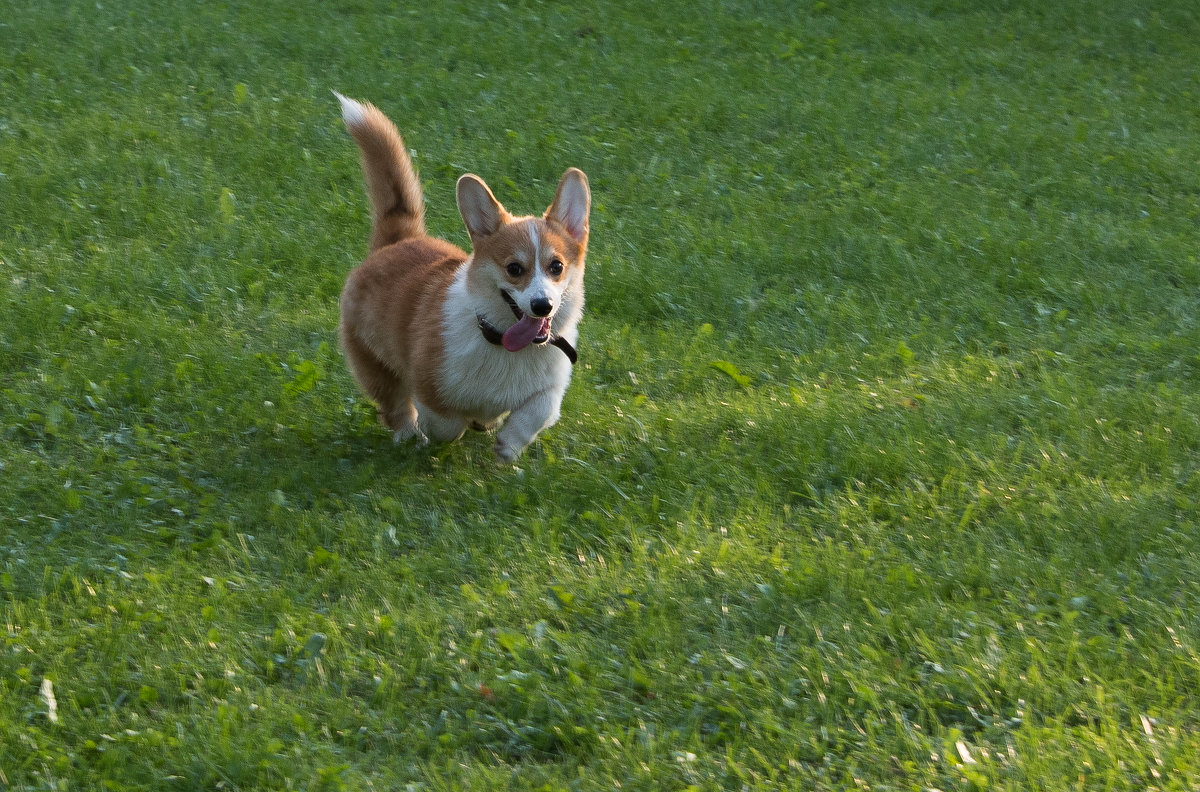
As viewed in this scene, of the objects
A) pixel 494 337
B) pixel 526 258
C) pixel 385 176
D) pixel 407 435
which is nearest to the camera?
pixel 526 258

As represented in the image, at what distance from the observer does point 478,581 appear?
14.1ft

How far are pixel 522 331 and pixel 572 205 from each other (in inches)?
26.2

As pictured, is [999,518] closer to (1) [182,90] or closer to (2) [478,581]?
(2) [478,581]

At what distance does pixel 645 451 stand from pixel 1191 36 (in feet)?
33.1

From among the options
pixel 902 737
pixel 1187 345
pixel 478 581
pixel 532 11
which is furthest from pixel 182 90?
pixel 902 737

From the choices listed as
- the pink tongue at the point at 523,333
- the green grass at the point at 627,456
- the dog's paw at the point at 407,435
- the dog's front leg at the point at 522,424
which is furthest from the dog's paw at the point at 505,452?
the dog's paw at the point at 407,435

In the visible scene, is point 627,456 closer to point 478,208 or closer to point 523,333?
point 523,333

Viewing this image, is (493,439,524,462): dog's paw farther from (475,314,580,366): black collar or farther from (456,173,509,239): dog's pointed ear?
(456,173,509,239): dog's pointed ear

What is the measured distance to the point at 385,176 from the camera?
226 inches

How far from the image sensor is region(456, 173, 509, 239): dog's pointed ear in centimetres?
509

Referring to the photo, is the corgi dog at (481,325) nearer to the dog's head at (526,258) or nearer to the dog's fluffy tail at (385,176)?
the dog's head at (526,258)

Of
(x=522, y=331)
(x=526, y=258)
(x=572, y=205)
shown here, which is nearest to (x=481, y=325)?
(x=522, y=331)

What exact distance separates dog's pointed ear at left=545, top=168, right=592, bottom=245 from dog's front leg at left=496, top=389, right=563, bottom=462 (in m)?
0.72

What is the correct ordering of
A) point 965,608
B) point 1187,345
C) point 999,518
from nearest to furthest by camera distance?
point 965,608, point 999,518, point 1187,345
